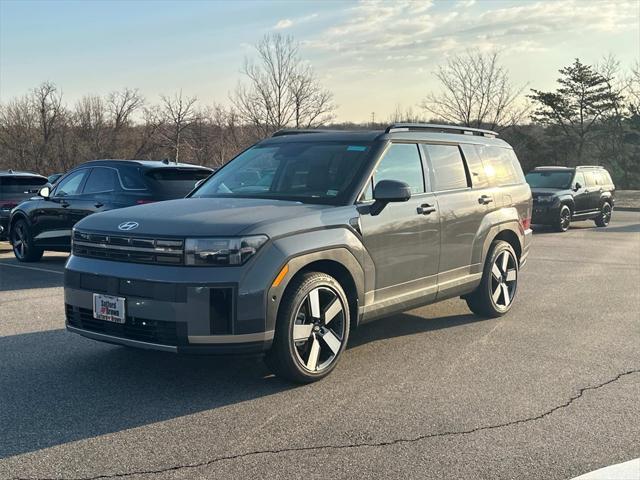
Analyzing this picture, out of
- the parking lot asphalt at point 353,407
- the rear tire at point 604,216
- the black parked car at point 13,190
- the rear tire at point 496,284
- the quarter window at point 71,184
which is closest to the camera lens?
the parking lot asphalt at point 353,407

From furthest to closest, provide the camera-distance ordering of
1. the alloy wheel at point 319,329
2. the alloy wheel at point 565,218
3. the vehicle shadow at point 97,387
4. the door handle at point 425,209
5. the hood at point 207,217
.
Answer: the alloy wheel at point 565,218 < the door handle at point 425,209 < the alloy wheel at point 319,329 < the hood at point 207,217 < the vehicle shadow at point 97,387

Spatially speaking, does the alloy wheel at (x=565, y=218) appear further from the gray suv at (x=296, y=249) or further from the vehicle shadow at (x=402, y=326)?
the gray suv at (x=296, y=249)

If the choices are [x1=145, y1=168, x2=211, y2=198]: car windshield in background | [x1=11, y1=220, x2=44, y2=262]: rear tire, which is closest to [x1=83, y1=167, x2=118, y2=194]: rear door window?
[x1=145, y1=168, x2=211, y2=198]: car windshield in background

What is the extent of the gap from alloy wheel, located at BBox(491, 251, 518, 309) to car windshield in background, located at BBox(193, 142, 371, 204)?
2316mm

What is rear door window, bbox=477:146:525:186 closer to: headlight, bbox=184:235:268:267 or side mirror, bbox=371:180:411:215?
side mirror, bbox=371:180:411:215

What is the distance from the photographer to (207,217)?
14.9ft

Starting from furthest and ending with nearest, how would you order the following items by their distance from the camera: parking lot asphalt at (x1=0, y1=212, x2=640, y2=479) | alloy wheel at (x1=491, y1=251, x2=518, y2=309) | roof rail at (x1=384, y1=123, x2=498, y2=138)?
alloy wheel at (x1=491, y1=251, x2=518, y2=309)
roof rail at (x1=384, y1=123, x2=498, y2=138)
parking lot asphalt at (x1=0, y1=212, x2=640, y2=479)

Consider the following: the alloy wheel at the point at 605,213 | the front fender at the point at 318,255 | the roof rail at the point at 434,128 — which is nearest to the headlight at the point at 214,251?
the front fender at the point at 318,255

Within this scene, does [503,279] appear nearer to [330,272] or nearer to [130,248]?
[330,272]

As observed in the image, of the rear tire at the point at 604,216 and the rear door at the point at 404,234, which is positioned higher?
the rear door at the point at 404,234

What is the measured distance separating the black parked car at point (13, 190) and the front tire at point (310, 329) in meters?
10.4

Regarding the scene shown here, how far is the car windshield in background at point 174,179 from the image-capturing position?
32.0ft

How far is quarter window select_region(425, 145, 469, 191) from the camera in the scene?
612 centimetres

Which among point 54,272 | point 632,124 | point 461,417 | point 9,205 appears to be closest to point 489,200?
point 461,417
